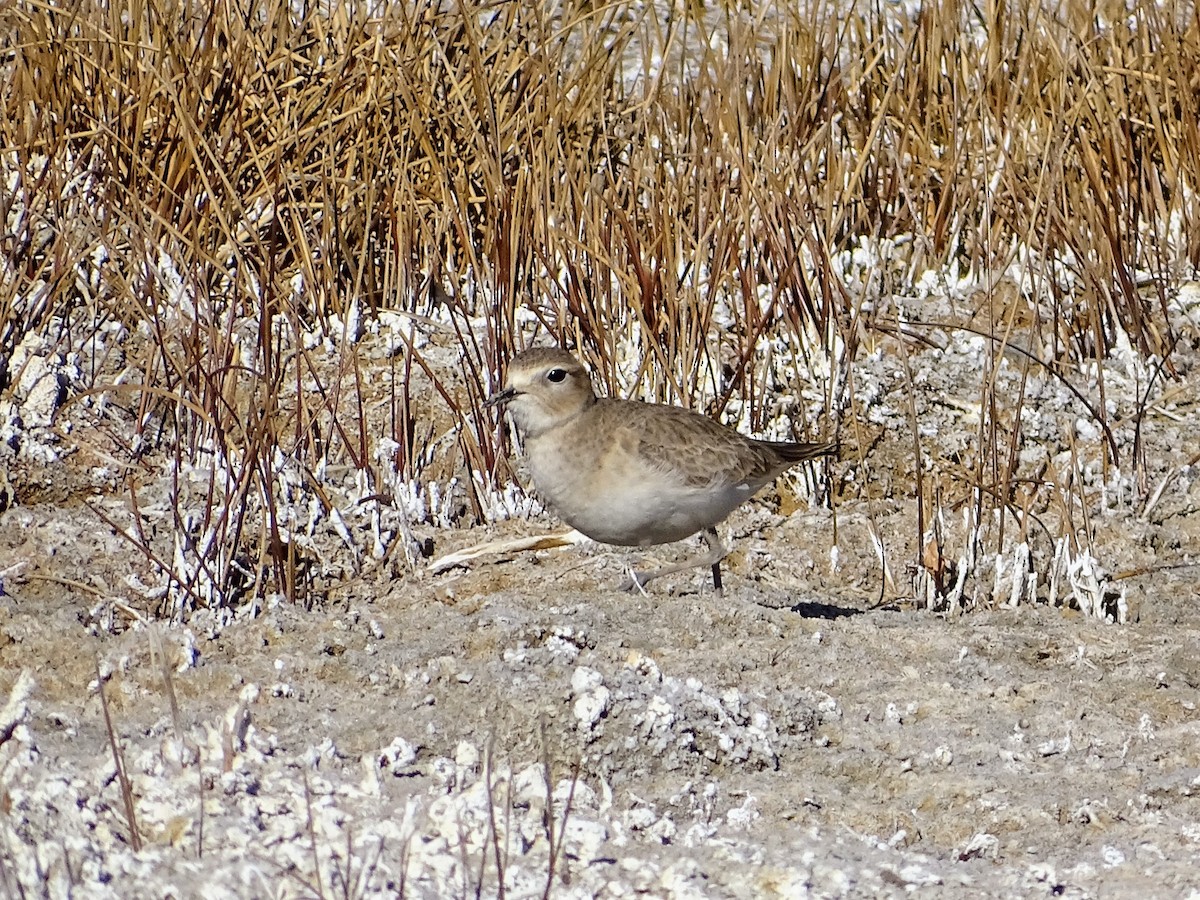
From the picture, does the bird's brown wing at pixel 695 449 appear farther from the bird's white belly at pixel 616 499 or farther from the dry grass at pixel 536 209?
the dry grass at pixel 536 209

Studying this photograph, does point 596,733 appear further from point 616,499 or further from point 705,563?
point 705,563

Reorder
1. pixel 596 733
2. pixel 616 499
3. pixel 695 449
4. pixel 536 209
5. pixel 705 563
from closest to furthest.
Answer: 1. pixel 596 733
2. pixel 616 499
3. pixel 695 449
4. pixel 705 563
5. pixel 536 209

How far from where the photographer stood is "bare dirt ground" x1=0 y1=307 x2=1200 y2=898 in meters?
3.21

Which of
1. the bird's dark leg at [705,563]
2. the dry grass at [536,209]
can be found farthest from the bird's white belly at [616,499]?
the dry grass at [536,209]

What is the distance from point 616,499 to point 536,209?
1770mm

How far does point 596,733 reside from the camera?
12.5 ft

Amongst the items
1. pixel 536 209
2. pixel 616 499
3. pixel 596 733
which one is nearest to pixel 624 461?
pixel 616 499

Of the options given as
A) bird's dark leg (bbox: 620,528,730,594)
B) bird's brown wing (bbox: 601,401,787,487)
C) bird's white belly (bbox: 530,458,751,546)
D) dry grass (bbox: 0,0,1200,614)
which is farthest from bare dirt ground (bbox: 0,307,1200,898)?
dry grass (bbox: 0,0,1200,614)

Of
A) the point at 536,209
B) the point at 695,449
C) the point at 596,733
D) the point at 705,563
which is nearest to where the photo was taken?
the point at 596,733

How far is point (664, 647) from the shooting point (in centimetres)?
441

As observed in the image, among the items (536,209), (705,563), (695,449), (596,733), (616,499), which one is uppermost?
(536,209)

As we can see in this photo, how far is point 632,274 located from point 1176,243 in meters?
2.37

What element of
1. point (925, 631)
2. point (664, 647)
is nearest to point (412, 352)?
point (664, 647)

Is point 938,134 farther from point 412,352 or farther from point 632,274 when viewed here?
point 412,352
